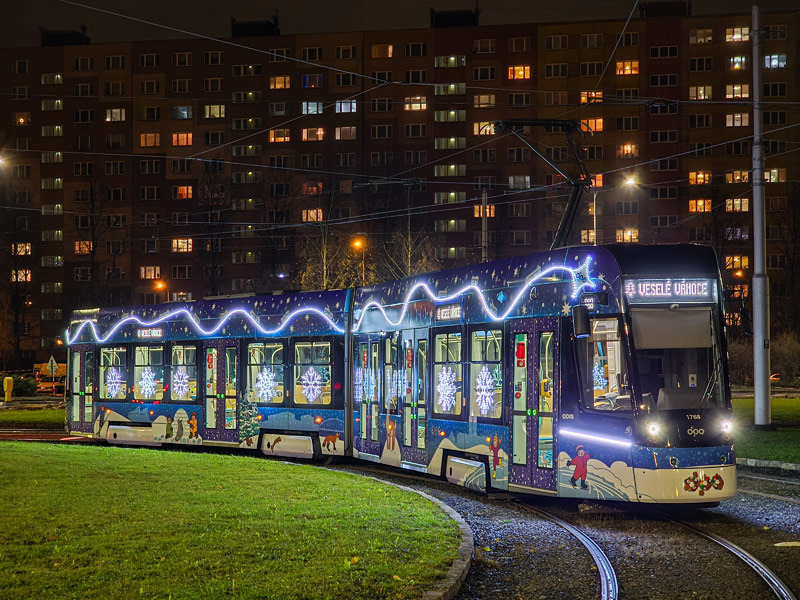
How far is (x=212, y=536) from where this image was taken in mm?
11055

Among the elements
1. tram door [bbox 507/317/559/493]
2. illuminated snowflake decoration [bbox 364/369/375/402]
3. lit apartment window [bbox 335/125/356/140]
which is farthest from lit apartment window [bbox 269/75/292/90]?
tram door [bbox 507/317/559/493]

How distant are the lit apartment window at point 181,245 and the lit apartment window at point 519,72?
3096 cm

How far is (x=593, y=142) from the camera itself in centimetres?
8512

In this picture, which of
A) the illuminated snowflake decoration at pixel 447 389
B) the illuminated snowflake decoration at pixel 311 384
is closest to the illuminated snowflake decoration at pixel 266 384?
the illuminated snowflake decoration at pixel 311 384

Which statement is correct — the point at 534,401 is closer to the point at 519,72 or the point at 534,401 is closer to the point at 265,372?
the point at 265,372

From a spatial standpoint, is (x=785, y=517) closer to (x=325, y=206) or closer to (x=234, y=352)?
(x=234, y=352)

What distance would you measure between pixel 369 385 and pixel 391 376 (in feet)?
3.32

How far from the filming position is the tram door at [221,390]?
2397 cm

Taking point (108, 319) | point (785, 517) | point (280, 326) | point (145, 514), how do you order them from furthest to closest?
point (108, 319)
point (280, 326)
point (785, 517)
point (145, 514)

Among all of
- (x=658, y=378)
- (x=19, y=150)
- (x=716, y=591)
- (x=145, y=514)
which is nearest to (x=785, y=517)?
(x=658, y=378)

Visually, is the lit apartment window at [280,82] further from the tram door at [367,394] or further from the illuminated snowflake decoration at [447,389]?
the illuminated snowflake decoration at [447,389]

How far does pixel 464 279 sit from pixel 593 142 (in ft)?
232

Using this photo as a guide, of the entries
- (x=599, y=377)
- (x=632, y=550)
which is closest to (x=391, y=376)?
(x=599, y=377)

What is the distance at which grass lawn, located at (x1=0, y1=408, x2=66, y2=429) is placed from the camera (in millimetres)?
34906
